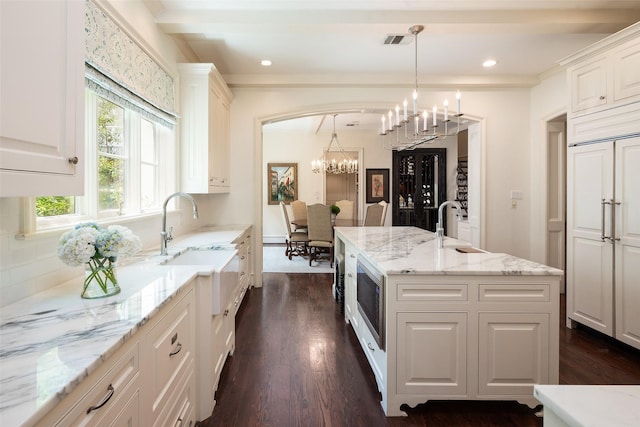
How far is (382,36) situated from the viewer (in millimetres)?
3330

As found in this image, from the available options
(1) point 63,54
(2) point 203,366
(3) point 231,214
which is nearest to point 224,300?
(2) point 203,366

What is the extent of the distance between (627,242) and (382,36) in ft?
8.89

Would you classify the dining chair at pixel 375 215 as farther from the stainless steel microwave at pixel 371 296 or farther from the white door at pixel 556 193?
the stainless steel microwave at pixel 371 296

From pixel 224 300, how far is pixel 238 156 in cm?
282

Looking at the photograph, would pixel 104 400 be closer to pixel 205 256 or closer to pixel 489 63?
pixel 205 256

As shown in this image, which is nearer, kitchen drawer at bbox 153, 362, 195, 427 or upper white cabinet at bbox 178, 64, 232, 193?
kitchen drawer at bbox 153, 362, 195, 427

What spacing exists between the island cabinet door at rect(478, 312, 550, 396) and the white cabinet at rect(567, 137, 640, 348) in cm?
137

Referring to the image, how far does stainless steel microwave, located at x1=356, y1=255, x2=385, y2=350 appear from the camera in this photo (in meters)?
2.03

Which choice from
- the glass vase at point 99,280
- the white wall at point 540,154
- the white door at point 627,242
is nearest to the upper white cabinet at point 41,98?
the glass vase at point 99,280

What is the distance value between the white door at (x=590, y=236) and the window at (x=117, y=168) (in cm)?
372

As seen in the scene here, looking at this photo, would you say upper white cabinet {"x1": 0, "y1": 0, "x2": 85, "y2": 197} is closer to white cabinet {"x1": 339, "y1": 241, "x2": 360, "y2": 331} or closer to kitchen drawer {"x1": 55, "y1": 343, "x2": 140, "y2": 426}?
kitchen drawer {"x1": 55, "y1": 343, "x2": 140, "y2": 426}

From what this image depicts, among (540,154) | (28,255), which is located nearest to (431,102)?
(540,154)

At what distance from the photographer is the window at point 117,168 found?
190 centimetres

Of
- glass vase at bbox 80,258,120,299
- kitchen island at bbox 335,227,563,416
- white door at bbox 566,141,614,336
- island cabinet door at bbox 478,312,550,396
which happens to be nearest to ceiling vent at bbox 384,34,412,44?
white door at bbox 566,141,614,336
